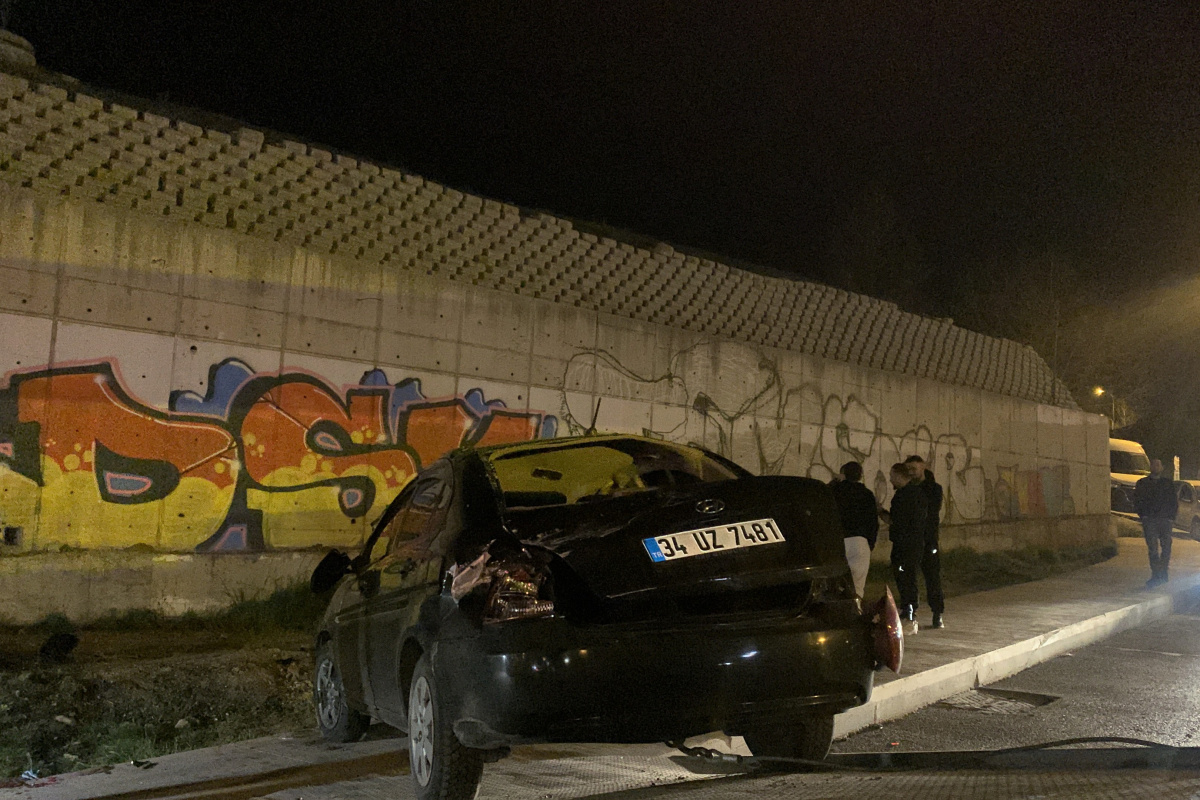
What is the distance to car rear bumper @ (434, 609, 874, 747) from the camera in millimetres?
3617

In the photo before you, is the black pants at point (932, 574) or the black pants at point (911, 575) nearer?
the black pants at point (911, 575)

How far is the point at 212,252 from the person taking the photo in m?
9.37

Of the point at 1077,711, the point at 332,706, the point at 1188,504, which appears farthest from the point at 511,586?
the point at 1188,504

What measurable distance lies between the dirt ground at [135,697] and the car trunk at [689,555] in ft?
9.48

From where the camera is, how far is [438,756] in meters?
3.87

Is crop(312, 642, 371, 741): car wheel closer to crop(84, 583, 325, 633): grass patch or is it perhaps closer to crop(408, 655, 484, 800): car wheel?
crop(408, 655, 484, 800): car wheel

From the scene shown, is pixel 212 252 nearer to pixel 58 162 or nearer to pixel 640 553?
pixel 58 162

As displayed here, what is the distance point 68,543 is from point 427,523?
5329 millimetres

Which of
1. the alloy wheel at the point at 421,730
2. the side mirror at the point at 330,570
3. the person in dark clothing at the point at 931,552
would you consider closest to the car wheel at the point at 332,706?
the side mirror at the point at 330,570

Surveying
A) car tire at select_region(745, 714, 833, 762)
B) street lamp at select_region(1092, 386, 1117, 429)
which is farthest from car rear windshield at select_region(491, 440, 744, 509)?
street lamp at select_region(1092, 386, 1117, 429)

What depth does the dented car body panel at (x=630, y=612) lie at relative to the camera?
3.65 meters

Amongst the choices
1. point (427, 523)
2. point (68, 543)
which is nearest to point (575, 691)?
point (427, 523)

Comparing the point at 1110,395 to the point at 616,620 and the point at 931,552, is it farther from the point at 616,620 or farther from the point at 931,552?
the point at 616,620

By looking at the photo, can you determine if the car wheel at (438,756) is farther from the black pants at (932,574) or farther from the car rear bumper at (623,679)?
the black pants at (932,574)
